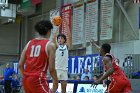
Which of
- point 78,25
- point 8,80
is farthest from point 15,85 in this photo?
point 78,25

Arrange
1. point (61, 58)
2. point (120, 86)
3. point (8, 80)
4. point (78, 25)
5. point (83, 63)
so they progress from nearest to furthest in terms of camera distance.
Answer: point (120, 86), point (61, 58), point (83, 63), point (8, 80), point (78, 25)

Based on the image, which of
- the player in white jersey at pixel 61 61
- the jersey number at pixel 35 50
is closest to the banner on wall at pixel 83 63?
the player in white jersey at pixel 61 61

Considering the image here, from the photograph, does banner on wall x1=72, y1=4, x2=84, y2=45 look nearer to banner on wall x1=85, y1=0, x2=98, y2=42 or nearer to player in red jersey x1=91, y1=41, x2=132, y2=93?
banner on wall x1=85, y1=0, x2=98, y2=42

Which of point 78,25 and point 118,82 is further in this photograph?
point 78,25

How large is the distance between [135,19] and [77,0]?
590cm

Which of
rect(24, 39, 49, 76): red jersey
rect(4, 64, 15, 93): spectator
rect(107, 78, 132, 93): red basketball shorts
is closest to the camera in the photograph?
rect(24, 39, 49, 76): red jersey

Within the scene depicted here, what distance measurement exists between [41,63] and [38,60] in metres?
0.07

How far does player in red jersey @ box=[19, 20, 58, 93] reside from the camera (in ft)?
18.8

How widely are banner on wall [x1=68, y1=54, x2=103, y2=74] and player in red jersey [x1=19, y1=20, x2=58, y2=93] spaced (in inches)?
520

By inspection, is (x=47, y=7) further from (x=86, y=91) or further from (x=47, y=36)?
(x=47, y=36)

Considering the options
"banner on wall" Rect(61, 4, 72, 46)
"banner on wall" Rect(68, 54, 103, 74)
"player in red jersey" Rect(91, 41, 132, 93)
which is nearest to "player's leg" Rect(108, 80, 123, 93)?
"player in red jersey" Rect(91, 41, 132, 93)

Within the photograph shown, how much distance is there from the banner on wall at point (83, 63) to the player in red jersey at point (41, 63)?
13.2 metres

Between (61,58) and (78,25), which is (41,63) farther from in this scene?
(78,25)

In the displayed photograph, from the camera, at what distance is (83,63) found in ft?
69.3
